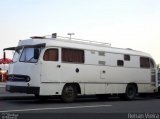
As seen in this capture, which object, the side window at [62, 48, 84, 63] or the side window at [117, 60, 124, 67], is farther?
the side window at [117, 60, 124, 67]

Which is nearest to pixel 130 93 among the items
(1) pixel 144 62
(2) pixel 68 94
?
(1) pixel 144 62

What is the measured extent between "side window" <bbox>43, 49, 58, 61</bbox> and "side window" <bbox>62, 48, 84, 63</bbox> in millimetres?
526

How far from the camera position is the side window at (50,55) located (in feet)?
63.3

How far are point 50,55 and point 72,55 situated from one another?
1.62 m

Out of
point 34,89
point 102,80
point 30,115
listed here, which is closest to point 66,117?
point 30,115

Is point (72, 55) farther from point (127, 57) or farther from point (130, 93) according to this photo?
point (130, 93)

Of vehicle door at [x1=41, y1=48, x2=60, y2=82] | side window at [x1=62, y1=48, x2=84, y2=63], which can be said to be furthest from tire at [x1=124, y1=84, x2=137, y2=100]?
vehicle door at [x1=41, y1=48, x2=60, y2=82]

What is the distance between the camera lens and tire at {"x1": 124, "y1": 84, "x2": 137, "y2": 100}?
2430 centimetres

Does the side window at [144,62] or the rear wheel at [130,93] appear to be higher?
the side window at [144,62]

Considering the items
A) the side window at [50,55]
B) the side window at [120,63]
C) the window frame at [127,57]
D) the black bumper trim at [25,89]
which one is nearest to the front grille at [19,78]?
the black bumper trim at [25,89]

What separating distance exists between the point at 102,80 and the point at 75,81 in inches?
92.2

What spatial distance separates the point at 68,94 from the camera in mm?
20109

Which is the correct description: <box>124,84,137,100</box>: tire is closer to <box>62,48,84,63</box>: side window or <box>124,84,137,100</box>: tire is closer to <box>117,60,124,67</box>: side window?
<box>117,60,124,67</box>: side window

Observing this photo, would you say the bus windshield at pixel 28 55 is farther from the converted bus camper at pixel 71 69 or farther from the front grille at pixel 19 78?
the front grille at pixel 19 78
